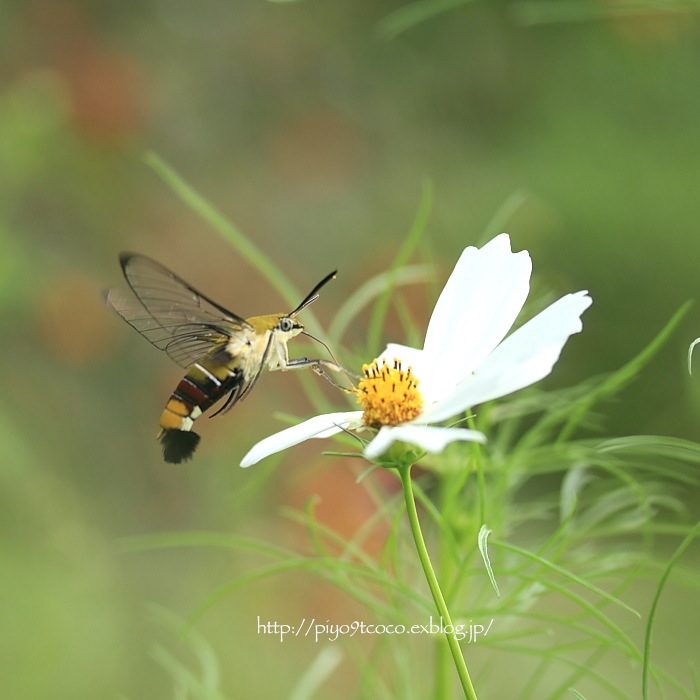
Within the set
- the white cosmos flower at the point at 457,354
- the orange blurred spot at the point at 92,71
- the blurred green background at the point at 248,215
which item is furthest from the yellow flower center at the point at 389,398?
the orange blurred spot at the point at 92,71

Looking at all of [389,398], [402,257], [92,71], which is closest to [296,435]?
[389,398]

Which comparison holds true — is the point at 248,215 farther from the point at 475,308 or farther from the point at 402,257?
the point at 475,308

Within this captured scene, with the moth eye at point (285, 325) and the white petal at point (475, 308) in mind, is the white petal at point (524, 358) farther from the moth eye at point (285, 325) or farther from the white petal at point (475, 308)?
the moth eye at point (285, 325)

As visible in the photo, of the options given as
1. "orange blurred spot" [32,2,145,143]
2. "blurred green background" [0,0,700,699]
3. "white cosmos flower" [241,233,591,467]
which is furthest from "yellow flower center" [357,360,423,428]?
"orange blurred spot" [32,2,145,143]

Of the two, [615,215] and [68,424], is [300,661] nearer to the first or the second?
[68,424]

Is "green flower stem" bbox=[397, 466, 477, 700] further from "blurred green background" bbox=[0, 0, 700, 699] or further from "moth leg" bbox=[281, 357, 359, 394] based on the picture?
"blurred green background" bbox=[0, 0, 700, 699]

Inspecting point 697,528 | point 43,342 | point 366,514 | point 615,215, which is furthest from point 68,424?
point 697,528
